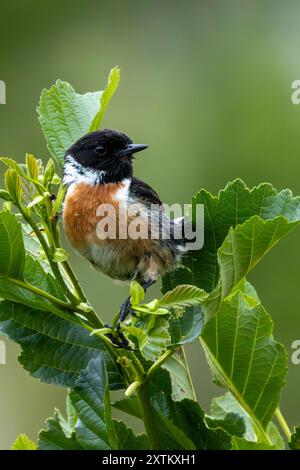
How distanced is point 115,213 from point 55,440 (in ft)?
4.76

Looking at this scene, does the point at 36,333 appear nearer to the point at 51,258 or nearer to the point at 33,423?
the point at 51,258

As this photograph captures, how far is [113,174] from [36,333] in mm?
1412

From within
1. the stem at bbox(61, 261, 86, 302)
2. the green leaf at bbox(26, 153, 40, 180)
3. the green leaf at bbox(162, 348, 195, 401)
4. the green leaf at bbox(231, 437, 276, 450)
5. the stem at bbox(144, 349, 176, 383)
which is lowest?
the green leaf at bbox(231, 437, 276, 450)

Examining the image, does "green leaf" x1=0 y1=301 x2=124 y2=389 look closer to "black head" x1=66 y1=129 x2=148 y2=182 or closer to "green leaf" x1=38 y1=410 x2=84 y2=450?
"green leaf" x1=38 y1=410 x2=84 y2=450

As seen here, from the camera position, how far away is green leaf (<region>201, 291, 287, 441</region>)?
185cm

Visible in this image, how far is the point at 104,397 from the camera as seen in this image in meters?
1.57

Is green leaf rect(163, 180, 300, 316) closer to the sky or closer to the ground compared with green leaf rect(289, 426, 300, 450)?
closer to the sky

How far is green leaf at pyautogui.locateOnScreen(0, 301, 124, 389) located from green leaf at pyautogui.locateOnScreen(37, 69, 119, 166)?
1.78 ft

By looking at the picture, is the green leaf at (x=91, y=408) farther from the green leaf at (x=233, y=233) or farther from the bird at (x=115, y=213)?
the bird at (x=115, y=213)

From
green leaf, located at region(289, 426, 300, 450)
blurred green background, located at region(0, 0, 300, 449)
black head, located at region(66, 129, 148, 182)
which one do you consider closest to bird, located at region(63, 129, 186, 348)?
black head, located at region(66, 129, 148, 182)

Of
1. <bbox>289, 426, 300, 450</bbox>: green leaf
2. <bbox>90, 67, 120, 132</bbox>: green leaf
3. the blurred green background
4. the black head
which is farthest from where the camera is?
the blurred green background

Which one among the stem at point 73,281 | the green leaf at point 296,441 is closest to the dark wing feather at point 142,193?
the stem at point 73,281

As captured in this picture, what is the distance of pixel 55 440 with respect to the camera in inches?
66.7
